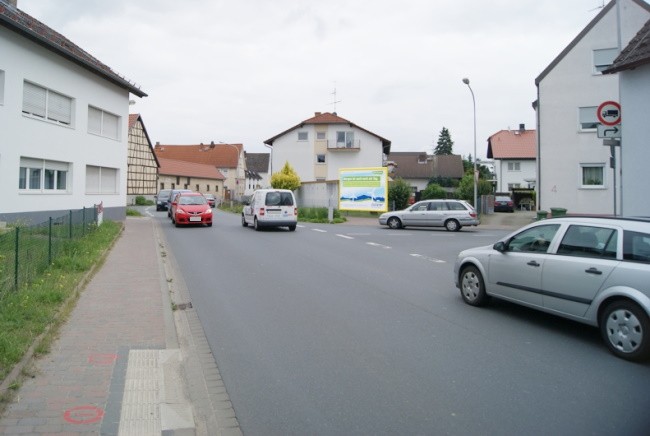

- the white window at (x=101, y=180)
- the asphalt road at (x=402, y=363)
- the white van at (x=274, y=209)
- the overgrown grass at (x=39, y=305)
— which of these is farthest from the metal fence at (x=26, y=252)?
the white window at (x=101, y=180)

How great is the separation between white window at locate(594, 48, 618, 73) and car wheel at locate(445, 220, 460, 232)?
1193 cm

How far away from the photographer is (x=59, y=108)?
21.5 meters

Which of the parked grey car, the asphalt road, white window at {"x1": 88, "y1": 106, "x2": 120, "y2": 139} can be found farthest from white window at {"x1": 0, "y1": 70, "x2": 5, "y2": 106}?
the parked grey car

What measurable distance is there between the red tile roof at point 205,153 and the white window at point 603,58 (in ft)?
237

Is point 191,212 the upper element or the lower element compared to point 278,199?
lower

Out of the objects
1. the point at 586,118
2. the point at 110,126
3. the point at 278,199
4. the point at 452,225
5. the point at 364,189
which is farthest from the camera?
the point at 364,189

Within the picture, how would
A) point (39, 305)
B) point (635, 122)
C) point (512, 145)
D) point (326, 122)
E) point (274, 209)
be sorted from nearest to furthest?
1. point (39, 305)
2. point (635, 122)
3. point (274, 209)
4. point (326, 122)
5. point (512, 145)

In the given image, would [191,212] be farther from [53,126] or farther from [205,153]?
[205,153]

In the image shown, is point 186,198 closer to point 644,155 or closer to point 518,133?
point 644,155

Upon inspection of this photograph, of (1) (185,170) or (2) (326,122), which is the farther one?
(1) (185,170)

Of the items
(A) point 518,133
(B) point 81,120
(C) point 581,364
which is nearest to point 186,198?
(B) point 81,120

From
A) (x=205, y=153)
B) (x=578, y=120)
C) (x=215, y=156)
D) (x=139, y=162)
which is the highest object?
(x=205, y=153)

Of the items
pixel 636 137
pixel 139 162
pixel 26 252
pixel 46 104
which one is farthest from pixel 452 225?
pixel 139 162

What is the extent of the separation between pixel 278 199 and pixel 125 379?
18220 mm
